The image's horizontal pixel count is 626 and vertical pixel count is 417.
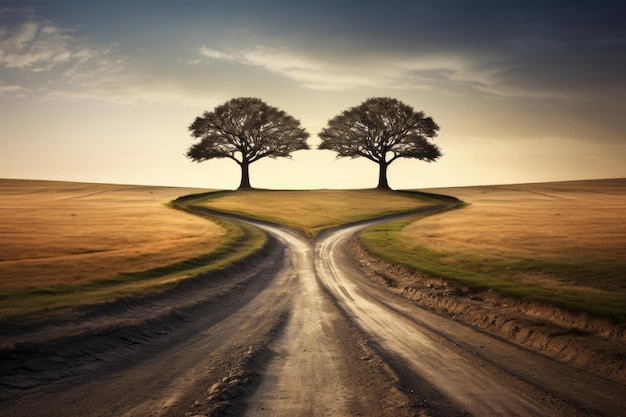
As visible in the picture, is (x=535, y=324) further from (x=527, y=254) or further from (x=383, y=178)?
(x=383, y=178)

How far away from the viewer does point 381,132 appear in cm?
8906

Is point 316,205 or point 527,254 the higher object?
point 316,205

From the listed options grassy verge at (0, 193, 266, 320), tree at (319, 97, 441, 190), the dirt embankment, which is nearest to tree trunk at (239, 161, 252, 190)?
tree at (319, 97, 441, 190)

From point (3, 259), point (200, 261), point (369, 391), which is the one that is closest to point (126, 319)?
point (369, 391)

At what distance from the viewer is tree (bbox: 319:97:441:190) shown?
87.2 meters

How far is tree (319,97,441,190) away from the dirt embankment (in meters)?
69.8

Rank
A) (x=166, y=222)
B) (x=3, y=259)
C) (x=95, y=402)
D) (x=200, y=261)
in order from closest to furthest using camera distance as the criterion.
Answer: (x=95, y=402)
(x=3, y=259)
(x=200, y=261)
(x=166, y=222)

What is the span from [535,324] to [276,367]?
8.92 metres

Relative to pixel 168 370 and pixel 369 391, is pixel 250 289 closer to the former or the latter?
pixel 168 370

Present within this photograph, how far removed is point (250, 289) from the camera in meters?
20.8

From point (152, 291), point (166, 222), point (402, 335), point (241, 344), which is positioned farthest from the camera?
point (166, 222)

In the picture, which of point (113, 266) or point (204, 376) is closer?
point (204, 376)

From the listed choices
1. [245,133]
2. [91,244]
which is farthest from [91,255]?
[245,133]

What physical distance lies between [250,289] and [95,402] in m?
12.2
